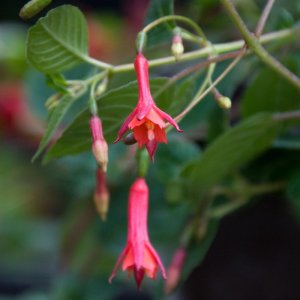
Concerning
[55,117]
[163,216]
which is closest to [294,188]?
[163,216]

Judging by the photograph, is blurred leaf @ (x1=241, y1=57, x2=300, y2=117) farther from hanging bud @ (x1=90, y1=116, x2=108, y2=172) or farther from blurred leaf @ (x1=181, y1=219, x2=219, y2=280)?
hanging bud @ (x1=90, y1=116, x2=108, y2=172)

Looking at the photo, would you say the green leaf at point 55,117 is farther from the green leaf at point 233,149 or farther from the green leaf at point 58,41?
the green leaf at point 233,149

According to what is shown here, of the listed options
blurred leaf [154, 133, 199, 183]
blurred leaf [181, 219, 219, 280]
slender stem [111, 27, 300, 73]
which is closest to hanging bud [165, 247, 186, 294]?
blurred leaf [181, 219, 219, 280]

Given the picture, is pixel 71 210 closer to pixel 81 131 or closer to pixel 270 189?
pixel 270 189

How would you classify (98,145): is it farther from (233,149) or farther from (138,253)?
(233,149)

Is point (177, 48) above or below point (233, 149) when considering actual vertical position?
above
